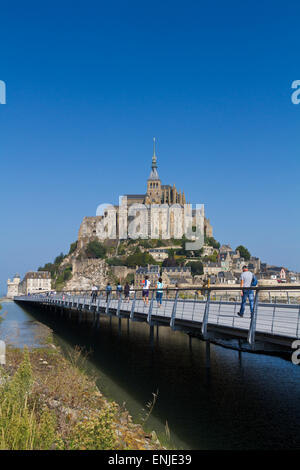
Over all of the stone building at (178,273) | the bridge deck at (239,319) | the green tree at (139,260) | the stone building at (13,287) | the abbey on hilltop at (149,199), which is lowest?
the stone building at (13,287)

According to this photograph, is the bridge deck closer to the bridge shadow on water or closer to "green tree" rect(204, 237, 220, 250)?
the bridge shadow on water

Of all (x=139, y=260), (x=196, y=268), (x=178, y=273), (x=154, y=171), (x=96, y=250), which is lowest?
(x=178, y=273)

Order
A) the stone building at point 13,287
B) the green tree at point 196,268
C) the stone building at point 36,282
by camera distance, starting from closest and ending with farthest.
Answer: the green tree at point 196,268
the stone building at point 36,282
the stone building at point 13,287

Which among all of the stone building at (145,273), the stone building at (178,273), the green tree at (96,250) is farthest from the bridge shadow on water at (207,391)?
the green tree at (96,250)

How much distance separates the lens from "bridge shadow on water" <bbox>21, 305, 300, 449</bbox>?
11883 millimetres

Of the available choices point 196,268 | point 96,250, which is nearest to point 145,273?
point 196,268

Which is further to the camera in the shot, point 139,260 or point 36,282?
point 36,282

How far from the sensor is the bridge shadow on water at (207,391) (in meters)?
11.9

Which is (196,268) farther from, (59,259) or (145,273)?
(59,259)

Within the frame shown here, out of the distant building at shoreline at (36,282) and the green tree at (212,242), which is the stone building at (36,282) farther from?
the green tree at (212,242)

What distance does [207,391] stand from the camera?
53.0 feet

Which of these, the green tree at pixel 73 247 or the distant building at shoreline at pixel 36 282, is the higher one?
the green tree at pixel 73 247
